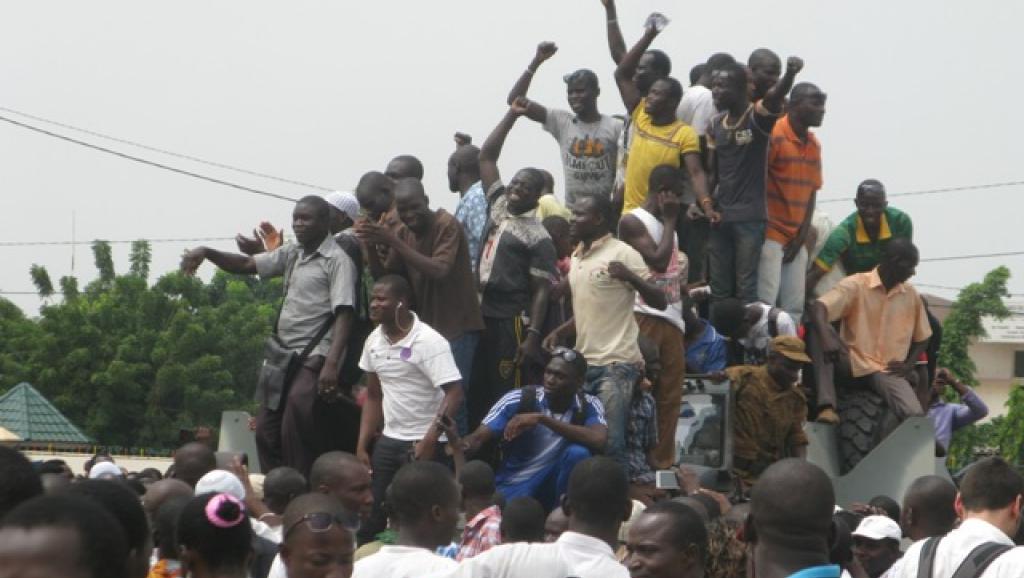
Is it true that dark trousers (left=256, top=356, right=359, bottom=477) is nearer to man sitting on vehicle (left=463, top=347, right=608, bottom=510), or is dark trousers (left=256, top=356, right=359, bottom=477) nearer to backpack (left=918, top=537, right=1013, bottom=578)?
man sitting on vehicle (left=463, top=347, right=608, bottom=510)

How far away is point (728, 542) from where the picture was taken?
607 cm

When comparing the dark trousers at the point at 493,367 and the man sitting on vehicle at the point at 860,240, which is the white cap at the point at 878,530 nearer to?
the dark trousers at the point at 493,367

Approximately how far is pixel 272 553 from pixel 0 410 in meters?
28.1

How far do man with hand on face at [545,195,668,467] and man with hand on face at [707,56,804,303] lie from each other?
3.86 feet

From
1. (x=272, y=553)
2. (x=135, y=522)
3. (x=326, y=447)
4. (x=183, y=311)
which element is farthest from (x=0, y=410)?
(x=135, y=522)

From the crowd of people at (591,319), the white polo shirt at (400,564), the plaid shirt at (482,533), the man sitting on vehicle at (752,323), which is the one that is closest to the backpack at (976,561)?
the crowd of people at (591,319)

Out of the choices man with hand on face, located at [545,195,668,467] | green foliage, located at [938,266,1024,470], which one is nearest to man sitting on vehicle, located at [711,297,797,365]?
man with hand on face, located at [545,195,668,467]

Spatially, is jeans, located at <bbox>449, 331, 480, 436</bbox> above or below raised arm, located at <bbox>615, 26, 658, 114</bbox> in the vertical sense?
below

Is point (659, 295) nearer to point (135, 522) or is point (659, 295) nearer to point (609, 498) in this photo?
point (609, 498)

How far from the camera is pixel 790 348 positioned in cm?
1104

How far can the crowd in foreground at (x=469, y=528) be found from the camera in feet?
11.3

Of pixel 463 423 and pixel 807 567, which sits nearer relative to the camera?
pixel 807 567

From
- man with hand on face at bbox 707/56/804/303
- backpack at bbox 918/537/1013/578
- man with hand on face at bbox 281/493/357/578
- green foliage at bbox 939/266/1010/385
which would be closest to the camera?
man with hand on face at bbox 281/493/357/578

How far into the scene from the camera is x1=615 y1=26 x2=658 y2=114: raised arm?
1279 cm
